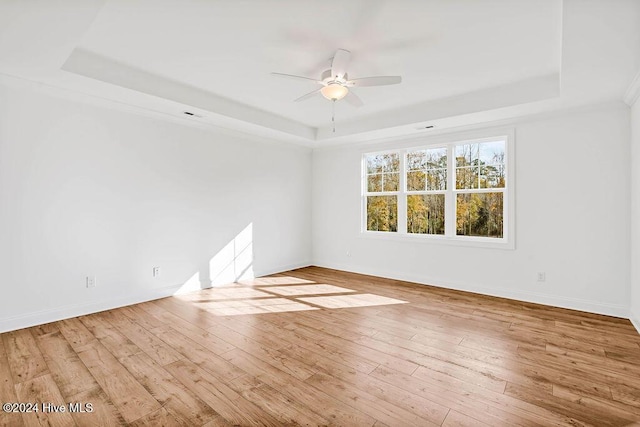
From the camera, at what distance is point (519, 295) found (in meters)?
4.26

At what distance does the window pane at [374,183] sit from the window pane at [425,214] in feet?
2.11

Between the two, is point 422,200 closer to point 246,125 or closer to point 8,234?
point 246,125

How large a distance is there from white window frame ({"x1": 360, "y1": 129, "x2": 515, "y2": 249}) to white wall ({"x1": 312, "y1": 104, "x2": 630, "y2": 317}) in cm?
9

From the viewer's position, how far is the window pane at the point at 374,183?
5.79 m

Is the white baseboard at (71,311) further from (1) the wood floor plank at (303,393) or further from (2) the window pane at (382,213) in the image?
(2) the window pane at (382,213)

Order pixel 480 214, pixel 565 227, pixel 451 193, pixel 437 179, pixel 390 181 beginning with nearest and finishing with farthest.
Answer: pixel 565 227
pixel 480 214
pixel 451 193
pixel 437 179
pixel 390 181

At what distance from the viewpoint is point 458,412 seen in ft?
6.35

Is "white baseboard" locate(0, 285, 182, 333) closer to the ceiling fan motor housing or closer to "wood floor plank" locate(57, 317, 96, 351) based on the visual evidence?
"wood floor plank" locate(57, 317, 96, 351)

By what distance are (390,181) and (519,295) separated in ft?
8.73

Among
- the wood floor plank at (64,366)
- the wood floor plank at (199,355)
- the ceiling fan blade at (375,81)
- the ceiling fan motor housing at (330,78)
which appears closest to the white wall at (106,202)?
the wood floor plank at (64,366)

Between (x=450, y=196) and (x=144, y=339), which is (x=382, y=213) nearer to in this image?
(x=450, y=196)

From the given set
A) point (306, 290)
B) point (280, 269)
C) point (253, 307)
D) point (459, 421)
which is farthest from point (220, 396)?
point (280, 269)

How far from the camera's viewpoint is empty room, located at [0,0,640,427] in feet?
7.05

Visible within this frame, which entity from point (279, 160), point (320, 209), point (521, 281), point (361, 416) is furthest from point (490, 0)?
point (320, 209)
